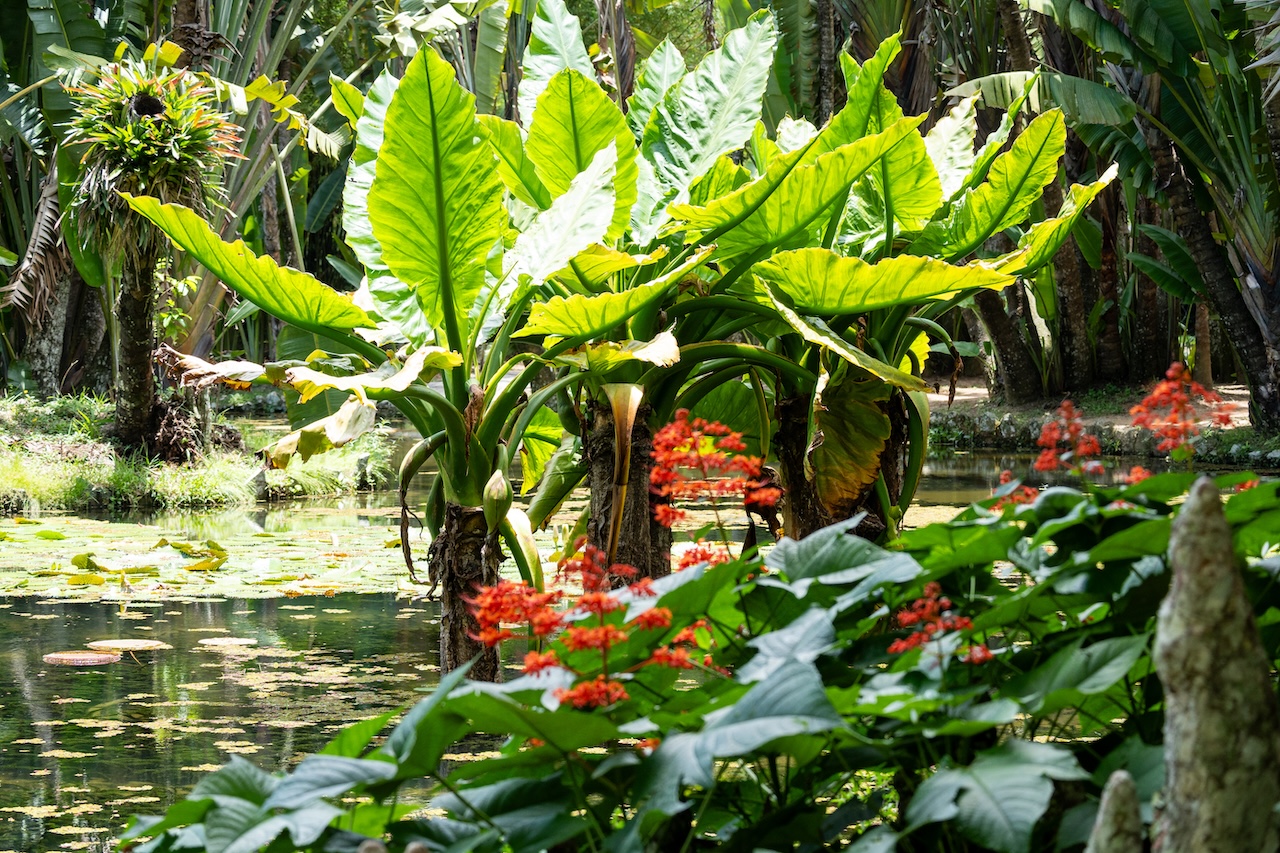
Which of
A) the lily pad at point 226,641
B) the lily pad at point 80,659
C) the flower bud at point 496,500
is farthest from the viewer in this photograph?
the lily pad at point 226,641

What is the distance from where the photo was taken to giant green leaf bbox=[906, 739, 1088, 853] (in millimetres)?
976

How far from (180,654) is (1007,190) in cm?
300

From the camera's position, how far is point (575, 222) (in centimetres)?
277

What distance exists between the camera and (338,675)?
380 centimetres

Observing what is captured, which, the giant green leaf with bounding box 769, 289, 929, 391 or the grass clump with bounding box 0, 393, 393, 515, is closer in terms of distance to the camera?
the giant green leaf with bounding box 769, 289, 929, 391

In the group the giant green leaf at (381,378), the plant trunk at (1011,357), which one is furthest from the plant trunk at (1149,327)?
the giant green leaf at (381,378)

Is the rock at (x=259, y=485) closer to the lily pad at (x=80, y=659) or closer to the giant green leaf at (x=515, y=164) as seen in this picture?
the lily pad at (x=80, y=659)

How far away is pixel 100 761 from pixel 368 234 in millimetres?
1457

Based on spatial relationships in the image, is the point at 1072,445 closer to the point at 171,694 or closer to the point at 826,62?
the point at 171,694

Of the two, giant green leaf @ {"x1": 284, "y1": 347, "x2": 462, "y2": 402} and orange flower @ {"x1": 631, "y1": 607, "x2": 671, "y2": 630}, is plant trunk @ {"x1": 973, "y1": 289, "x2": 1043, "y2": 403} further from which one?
orange flower @ {"x1": 631, "y1": 607, "x2": 671, "y2": 630}

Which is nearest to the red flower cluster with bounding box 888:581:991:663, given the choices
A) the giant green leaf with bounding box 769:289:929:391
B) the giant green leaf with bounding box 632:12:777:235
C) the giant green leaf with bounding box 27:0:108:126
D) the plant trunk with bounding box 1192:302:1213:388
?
the giant green leaf with bounding box 769:289:929:391

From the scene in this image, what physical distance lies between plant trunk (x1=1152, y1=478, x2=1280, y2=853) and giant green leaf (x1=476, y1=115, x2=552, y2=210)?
270 centimetres

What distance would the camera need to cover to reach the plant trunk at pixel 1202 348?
13391mm

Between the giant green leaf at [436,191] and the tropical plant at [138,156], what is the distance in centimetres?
569
